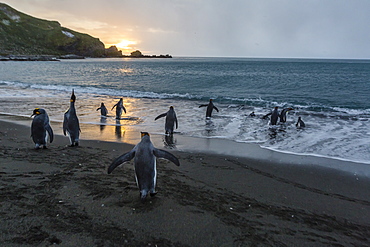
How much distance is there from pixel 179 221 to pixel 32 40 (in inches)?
7447

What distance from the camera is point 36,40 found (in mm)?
161125

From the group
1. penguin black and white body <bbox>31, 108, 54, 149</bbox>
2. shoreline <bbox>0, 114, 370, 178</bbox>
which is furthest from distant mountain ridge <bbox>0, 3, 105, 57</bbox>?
penguin black and white body <bbox>31, 108, 54, 149</bbox>

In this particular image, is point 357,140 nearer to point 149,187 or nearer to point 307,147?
point 307,147

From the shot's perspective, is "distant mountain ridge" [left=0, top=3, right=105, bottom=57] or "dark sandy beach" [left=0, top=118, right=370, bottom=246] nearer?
"dark sandy beach" [left=0, top=118, right=370, bottom=246]

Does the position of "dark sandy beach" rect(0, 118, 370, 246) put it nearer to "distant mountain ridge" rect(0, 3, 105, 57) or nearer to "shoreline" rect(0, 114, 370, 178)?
"shoreline" rect(0, 114, 370, 178)

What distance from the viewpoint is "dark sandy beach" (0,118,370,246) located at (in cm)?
328

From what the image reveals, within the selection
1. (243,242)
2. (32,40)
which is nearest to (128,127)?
(243,242)

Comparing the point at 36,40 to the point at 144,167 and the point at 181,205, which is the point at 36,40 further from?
the point at 181,205

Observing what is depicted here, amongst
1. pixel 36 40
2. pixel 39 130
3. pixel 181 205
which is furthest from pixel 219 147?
pixel 36 40

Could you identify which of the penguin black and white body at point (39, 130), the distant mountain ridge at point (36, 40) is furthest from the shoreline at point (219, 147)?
the distant mountain ridge at point (36, 40)

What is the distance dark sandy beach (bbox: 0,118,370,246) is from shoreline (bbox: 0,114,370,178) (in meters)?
0.51

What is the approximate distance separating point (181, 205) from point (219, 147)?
13.0ft

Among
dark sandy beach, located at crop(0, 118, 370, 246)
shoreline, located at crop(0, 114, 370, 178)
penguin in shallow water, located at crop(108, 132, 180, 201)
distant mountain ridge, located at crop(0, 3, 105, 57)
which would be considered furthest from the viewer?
distant mountain ridge, located at crop(0, 3, 105, 57)

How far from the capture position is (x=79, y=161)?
228 inches
